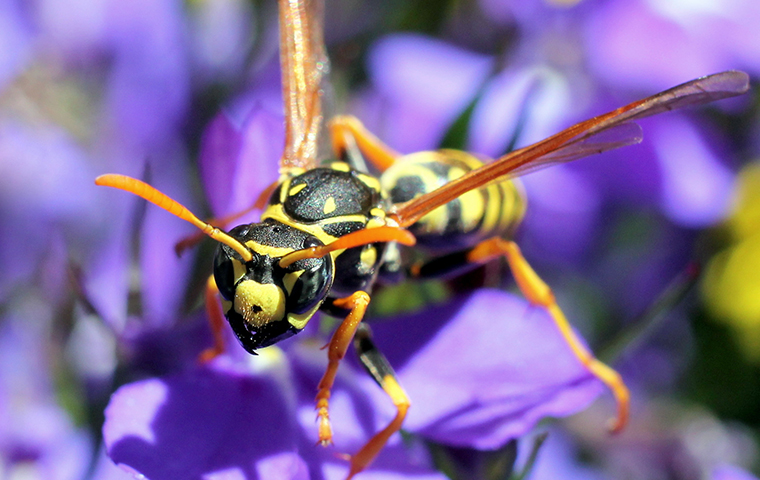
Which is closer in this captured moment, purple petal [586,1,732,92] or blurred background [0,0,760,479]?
blurred background [0,0,760,479]

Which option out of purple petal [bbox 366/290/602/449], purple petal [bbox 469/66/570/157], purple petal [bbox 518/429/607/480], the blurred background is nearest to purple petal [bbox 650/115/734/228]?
the blurred background

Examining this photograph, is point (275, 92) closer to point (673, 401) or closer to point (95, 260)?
point (95, 260)

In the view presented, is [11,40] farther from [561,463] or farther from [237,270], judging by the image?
[561,463]

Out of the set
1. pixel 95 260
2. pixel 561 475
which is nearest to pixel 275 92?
pixel 95 260

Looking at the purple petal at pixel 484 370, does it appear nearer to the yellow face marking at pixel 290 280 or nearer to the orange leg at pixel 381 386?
the orange leg at pixel 381 386

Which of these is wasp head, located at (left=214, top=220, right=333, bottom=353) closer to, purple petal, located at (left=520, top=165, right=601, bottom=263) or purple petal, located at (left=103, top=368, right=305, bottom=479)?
purple petal, located at (left=103, top=368, right=305, bottom=479)

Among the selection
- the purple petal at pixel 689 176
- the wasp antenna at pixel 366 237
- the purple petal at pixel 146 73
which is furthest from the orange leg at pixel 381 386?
the purple petal at pixel 689 176
